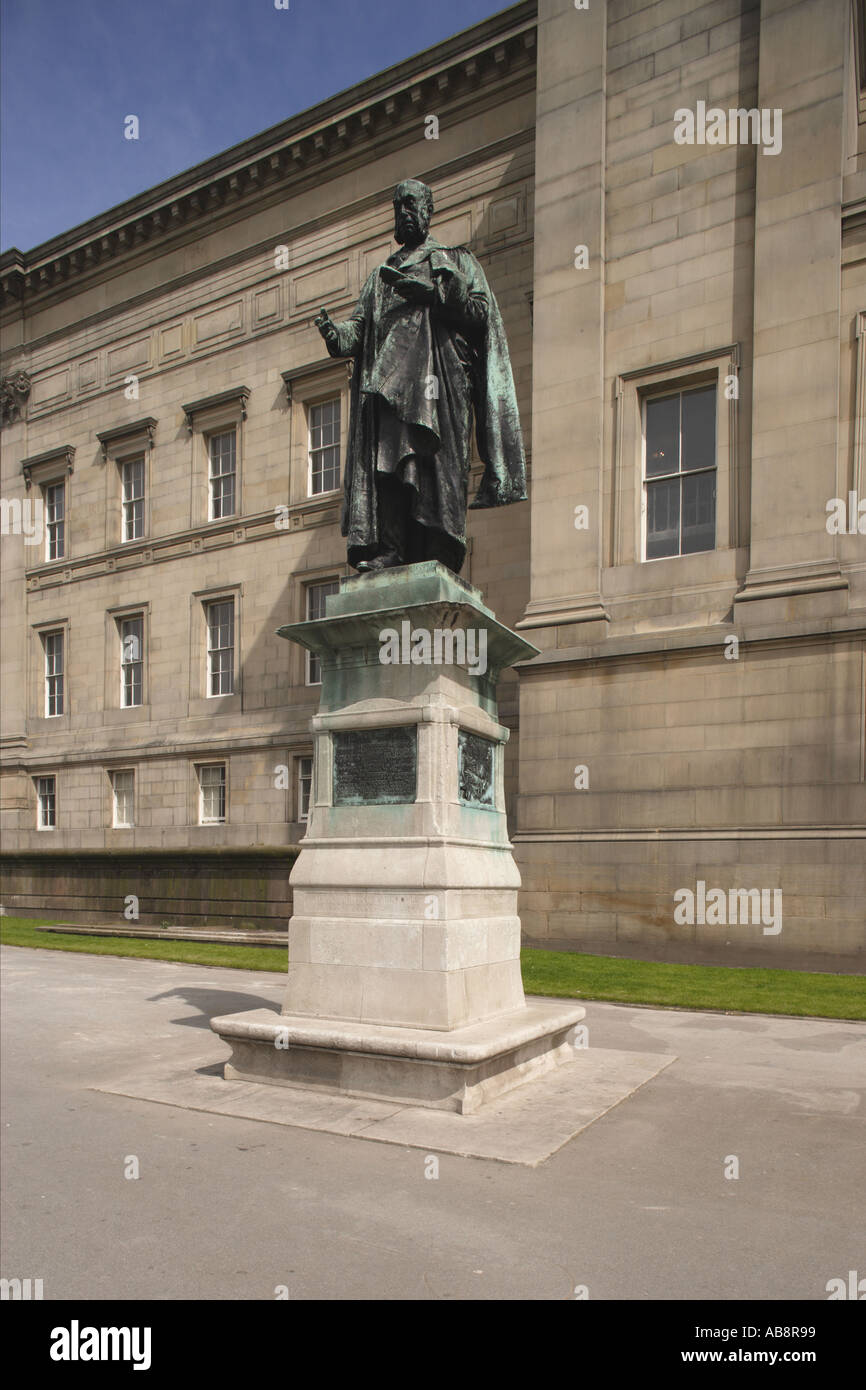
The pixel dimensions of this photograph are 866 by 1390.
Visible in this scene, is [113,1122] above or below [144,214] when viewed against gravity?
below

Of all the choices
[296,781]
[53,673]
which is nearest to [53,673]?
[53,673]

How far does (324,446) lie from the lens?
27859 mm

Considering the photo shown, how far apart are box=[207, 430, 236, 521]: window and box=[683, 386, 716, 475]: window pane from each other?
15.2 meters

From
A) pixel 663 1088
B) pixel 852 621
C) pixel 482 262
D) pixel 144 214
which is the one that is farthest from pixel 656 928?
pixel 144 214

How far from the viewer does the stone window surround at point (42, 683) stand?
3306 centimetres

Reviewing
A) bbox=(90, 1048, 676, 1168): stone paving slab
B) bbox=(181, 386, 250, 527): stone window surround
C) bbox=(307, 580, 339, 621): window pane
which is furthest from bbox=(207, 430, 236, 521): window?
bbox=(90, 1048, 676, 1168): stone paving slab

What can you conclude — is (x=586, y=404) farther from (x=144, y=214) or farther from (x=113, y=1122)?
(x=144, y=214)

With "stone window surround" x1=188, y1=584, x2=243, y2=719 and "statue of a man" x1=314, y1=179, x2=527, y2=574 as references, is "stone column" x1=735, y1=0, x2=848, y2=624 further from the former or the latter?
"stone window surround" x1=188, y1=584, x2=243, y2=719

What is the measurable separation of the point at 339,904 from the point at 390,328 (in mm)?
5030

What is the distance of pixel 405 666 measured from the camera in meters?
7.91

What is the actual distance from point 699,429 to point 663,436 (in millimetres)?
715

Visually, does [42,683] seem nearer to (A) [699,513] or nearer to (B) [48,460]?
(B) [48,460]

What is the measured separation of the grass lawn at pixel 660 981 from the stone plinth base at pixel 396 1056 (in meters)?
4.51

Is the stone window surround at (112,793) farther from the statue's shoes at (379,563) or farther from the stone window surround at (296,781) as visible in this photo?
the statue's shoes at (379,563)
